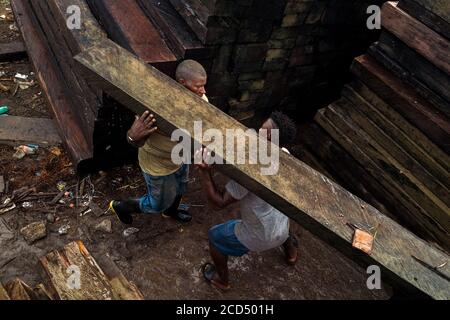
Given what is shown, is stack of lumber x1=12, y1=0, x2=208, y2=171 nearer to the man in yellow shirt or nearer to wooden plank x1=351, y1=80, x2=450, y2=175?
the man in yellow shirt

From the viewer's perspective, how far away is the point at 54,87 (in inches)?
179

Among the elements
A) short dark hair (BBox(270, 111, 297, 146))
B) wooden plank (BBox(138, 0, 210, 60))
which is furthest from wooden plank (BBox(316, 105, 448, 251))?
short dark hair (BBox(270, 111, 297, 146))

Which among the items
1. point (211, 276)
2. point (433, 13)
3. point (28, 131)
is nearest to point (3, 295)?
point (211, 276)

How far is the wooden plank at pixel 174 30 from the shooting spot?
11.5 feet

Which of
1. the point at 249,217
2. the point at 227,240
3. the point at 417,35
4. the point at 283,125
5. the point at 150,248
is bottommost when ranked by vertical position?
the point at 150,248

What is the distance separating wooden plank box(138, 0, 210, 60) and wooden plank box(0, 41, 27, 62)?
2477 millimetres

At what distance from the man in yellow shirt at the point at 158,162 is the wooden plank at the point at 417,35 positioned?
7.05 ft

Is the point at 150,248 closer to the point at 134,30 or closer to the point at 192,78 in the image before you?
the point at 192,78

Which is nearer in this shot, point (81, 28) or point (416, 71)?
point (81, 28)

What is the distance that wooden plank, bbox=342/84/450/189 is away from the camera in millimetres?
3791

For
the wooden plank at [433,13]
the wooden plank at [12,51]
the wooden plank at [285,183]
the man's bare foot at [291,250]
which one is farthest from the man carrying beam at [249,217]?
the wooden plank at [12,51]

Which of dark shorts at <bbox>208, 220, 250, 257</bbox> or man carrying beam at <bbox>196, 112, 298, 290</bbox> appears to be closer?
man carrying beam at <bbox>196, 112, 298, 290</bbox>

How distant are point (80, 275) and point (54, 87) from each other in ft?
9.75
